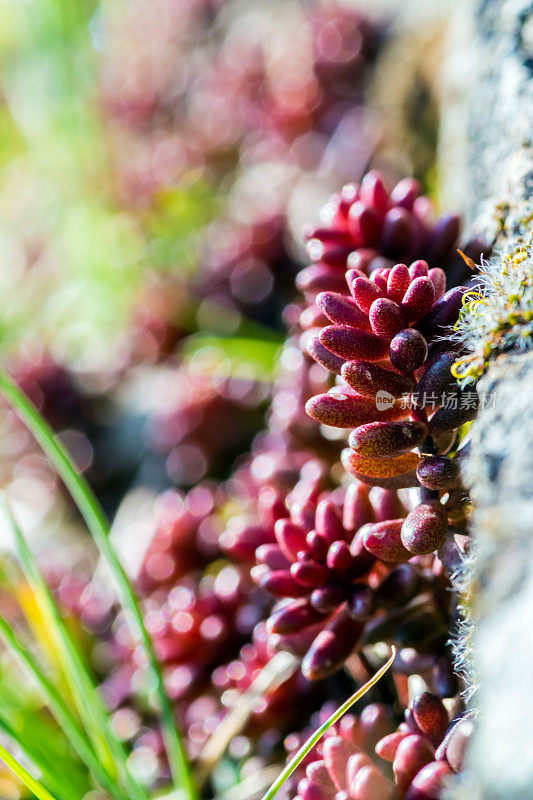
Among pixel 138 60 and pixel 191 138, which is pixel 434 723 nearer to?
pixel 191 138

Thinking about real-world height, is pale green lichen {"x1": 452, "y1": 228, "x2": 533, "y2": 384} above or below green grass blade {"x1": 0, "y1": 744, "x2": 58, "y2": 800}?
above

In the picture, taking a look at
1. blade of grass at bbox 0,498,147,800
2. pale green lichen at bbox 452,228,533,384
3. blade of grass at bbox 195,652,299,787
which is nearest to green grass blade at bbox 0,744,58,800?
blade of grass at bbox 0,498,147,800

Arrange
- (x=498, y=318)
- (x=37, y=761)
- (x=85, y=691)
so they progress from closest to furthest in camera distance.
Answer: (x=498, y=318), (x=37, y=761), (x=85, y=691)

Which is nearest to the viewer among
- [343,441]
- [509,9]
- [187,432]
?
[509,9]

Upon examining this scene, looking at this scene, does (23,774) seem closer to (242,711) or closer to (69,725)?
(69,725)

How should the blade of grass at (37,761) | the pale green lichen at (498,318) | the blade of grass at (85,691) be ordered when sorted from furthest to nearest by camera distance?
the blade of grass at (85,691)
the blade of grass at (37,761)
the pale green lichen at (498,318)

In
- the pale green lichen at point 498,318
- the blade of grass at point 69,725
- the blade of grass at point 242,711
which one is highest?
the pale green lichen at point 498,318

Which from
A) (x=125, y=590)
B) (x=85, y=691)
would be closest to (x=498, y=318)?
(x=125, y=590)

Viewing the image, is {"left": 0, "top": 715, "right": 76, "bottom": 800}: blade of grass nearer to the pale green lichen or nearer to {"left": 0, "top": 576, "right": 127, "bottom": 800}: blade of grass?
{"left": 0, "top": 576, "right": 127, "bottom": 800}: blade of grass

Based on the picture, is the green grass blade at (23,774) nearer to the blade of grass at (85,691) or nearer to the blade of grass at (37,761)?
the blade of grass at (37,761)

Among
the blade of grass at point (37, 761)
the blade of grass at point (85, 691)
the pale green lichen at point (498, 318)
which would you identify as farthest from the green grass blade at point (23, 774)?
the pale green lichen at point (498, 318)

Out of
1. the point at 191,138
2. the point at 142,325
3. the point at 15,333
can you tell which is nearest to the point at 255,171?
the point at 191,138
